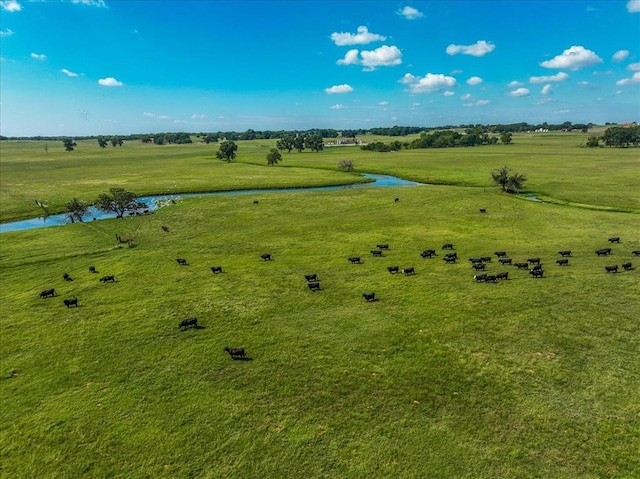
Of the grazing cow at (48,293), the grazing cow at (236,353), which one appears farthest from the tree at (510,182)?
the grazing cow at (48,293)

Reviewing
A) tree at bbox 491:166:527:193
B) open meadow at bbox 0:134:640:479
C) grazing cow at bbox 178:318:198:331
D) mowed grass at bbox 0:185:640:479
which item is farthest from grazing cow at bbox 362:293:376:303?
tree at bbox 491:166:527:193

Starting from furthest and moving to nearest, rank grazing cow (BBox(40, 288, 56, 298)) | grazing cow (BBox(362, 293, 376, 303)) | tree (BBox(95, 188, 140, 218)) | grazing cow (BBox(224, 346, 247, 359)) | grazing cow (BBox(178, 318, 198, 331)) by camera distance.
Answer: tree (BBox(95, 188, 140, 218)) → grazing cow (BBox(40, 288, 56, 298)) → grazing cow (BBox(362, 293, 376, 303)) → grazing cow (BBox(178, 318, 198, 331)) → grazing cow (BBox(224, 346, 247, 359))

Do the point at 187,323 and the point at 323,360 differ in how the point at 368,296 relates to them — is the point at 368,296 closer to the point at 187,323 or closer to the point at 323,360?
the point at 323,360

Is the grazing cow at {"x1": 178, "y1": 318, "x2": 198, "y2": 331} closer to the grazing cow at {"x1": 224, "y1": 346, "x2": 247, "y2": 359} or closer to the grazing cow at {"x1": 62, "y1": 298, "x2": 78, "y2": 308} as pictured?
the grazing cow at {"x1": 224, "y1": 346, "x2": 247, "y2": 359}

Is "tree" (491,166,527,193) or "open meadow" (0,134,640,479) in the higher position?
"tree" (491,166,527,193)

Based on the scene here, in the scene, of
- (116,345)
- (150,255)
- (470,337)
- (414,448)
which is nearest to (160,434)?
(116,345)
